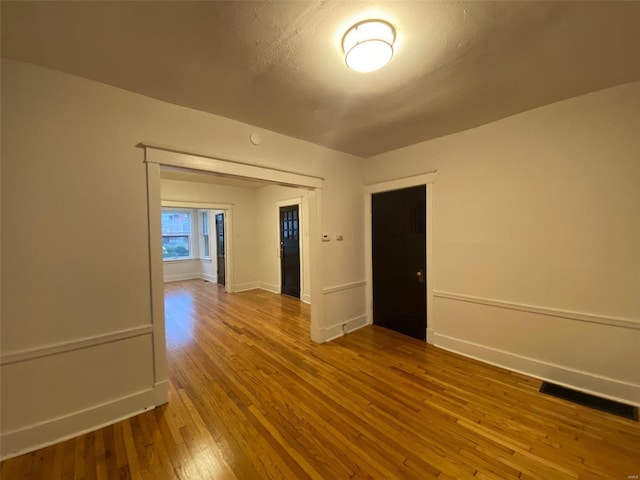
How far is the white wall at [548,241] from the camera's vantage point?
7.05 ft

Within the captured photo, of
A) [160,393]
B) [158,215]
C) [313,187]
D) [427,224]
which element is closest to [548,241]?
[427,224]

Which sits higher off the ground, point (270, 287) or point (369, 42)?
point (369, 42)

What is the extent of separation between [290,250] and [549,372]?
15.3ft

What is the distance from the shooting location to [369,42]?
1.45 metres

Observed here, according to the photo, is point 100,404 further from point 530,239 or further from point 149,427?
point 530,239

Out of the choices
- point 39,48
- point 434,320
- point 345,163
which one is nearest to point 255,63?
point 39,48

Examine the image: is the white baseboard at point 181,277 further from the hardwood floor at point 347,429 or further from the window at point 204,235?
the hardwood floor at point 347,429

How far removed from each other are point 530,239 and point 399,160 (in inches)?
72.9

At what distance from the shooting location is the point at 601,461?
1619 mm

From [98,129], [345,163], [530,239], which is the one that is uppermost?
[345,163]

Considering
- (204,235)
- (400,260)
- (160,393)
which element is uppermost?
(204,235)

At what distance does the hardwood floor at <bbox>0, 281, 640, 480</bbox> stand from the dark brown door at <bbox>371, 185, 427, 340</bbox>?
71 cm

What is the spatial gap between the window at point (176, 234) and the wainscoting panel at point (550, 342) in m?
8.57

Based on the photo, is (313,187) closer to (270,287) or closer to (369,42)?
(369,42)
